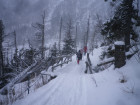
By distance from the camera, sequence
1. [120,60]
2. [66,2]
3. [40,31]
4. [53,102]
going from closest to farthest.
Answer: [53,102]
[120,60]
[40,31]
[66,2]

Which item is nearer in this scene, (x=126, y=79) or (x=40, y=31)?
(x=126, y=79)

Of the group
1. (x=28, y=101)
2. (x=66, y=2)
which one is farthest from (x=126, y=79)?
(x=66, y=2)

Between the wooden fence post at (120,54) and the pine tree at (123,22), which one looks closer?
the wooden fence post at (120,54)

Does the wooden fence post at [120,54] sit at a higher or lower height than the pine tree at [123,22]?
lower

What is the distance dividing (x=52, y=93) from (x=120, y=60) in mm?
3347

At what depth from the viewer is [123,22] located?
7.45m

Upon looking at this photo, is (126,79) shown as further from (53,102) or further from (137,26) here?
(137,26)

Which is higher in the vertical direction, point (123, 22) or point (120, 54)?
point (123, 22)

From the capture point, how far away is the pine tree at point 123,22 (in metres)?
7.08

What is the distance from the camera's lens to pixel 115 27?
24.9 ft

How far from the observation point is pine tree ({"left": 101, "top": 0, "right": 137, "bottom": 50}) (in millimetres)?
7082

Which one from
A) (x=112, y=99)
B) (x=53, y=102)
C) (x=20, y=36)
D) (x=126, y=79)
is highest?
(x=20, y=36)

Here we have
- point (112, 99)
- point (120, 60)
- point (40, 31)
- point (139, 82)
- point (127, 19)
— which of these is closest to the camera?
point (112, 99)

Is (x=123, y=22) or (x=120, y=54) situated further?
(x=123, y=22)
